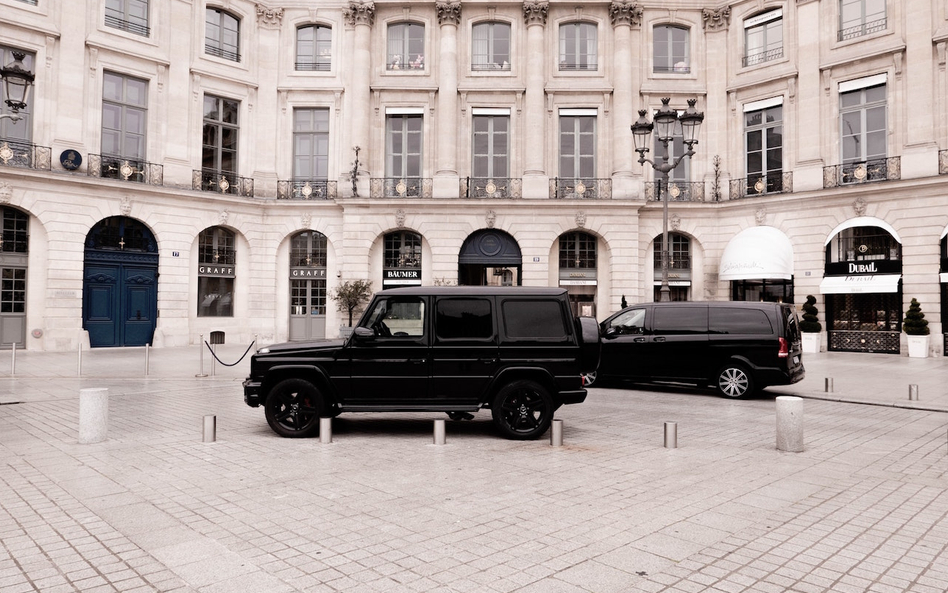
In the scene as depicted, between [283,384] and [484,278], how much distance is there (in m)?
22.3

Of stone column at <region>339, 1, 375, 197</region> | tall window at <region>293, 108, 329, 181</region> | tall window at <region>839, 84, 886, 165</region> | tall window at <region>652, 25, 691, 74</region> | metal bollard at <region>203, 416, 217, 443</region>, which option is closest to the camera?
metal bollard at <region>203, 416, 217, 443</region>

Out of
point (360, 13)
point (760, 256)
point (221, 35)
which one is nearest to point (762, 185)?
point (760, 256)

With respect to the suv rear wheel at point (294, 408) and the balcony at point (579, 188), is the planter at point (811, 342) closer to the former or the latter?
the balcony at point (579, 188)

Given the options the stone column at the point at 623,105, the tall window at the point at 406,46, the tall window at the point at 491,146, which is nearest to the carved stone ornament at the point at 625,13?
the stone column at the point at 623,105

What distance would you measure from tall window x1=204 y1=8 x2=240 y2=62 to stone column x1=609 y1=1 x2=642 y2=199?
57.6ft

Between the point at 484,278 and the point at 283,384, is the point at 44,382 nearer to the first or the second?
the point at 283,384

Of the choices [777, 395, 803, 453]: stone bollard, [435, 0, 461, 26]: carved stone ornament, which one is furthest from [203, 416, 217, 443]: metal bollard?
[435, 0, 461, 26]: carved stone ornament

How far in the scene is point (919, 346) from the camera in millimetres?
23484

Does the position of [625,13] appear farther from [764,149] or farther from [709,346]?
[709,346]

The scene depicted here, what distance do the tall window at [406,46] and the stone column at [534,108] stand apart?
203 inches

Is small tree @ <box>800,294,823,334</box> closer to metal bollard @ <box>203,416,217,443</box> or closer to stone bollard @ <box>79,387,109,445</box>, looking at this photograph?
metal bollard @ <box>203,416,217,443</box>

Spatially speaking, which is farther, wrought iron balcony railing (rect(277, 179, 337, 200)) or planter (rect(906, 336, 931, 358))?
wrought iron balcony railing (rect(277, 179, 337, 200))

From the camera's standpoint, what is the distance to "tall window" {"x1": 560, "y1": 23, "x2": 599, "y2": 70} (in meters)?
30.5

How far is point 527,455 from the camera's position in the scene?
25.8 feet
